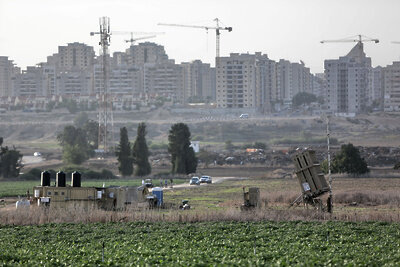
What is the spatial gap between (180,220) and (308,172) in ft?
27.4

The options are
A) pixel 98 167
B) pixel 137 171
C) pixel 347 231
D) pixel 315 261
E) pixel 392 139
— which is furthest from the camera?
pixel 392 139

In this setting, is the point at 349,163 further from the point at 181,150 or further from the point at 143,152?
the point at 143,152

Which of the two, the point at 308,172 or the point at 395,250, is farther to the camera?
the point at 308,172

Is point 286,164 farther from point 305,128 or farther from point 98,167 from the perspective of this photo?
point 305,128

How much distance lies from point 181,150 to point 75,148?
76.4ft

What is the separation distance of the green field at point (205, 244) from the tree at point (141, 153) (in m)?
52.4

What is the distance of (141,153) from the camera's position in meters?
91.0

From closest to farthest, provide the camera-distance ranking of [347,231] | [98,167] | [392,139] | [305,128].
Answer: [347,231] < [98,167] < [392,139] < [305,128]

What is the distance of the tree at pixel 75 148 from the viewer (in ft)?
357

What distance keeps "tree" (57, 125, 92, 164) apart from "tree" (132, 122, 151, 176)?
18438 millimetres

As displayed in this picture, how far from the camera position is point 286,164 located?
108875 mm

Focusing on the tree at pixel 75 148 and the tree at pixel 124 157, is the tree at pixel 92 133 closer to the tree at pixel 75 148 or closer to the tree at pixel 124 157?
the tree at pixel 75 148

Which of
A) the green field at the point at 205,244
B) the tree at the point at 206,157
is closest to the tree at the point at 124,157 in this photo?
the tree at the point at 206,157

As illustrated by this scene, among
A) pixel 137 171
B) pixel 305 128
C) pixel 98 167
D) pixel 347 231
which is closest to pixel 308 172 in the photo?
pixel 347 231
